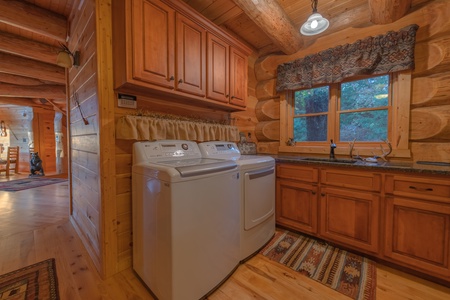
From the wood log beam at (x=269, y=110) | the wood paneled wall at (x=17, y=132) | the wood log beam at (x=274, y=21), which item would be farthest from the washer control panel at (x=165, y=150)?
the wood paneled wall at (x=17, y=132)

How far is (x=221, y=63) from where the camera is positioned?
2.09 metres

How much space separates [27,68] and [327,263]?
5448mm

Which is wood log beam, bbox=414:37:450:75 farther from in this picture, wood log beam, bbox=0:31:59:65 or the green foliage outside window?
wood log beam, bbox=0:31:59:65

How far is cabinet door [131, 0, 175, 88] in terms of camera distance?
139cm

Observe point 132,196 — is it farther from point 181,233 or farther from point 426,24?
point 426,24

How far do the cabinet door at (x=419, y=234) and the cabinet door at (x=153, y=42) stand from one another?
2.20 metres

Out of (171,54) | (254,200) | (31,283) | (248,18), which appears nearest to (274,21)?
(248,18)

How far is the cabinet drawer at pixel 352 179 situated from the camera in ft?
5.41

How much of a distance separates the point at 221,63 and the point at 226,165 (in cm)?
128

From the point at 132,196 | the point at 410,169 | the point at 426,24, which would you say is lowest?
the point at 132,196

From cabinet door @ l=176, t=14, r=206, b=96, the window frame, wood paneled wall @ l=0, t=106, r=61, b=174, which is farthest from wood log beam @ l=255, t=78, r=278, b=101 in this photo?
wood paneled wall @ l=0, t=106, r=61, b=174

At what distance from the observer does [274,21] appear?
2.04 m

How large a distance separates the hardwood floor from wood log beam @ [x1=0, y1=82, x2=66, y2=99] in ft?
12.0

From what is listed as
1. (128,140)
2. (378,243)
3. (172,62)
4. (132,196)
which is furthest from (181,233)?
(378,243)
